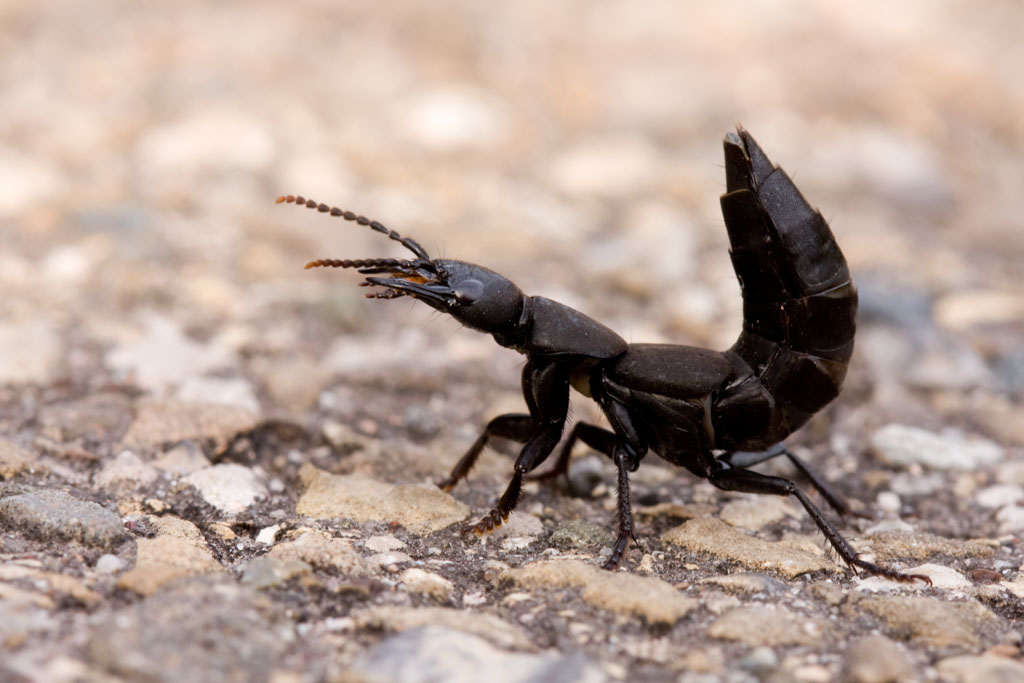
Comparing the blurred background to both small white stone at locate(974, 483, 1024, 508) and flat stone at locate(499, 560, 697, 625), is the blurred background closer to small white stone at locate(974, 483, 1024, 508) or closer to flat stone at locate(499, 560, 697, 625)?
small white stone at locate(974, 483, 1024, 508)

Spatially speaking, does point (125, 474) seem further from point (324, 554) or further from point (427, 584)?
point (427, 584)

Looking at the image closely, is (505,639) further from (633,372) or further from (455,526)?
(633,372)

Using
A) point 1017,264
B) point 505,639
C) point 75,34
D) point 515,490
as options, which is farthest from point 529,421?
point 75,34

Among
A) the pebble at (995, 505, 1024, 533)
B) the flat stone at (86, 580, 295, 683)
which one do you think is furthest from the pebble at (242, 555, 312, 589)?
the pebble at (995, 505, 1024, 533)

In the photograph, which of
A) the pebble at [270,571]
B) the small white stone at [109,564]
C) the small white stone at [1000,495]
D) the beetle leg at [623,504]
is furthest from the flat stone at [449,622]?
the small white stone at [1000,495]

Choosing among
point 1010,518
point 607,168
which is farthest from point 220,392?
point 607,168
